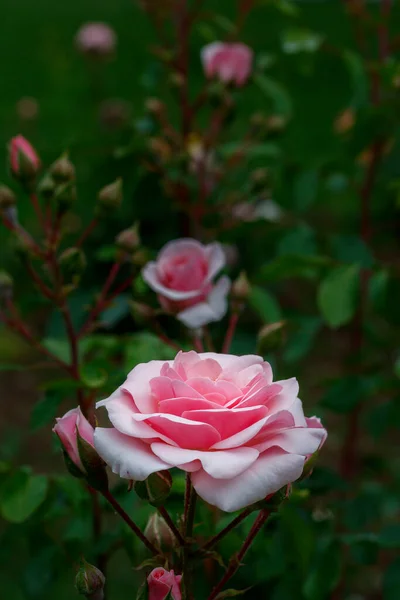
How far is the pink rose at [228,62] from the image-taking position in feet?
4.62

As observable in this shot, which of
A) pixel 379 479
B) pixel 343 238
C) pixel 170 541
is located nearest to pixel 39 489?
pixel 170 541

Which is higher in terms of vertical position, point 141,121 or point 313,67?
point 313,67

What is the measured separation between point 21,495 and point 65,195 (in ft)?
1.19

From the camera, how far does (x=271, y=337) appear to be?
93cm

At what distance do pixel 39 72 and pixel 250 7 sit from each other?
344 centimetres

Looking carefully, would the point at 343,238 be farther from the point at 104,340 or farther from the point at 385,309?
the point at 104,340

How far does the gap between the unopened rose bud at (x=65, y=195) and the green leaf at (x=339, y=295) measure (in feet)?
1.30

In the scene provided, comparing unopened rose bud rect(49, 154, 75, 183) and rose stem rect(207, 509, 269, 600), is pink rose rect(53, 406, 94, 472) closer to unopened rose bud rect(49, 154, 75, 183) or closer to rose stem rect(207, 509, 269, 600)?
rose stem rect(207, 509, 269, 600)

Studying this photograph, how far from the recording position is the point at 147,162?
144 centimetres

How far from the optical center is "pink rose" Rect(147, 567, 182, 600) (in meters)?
0.63

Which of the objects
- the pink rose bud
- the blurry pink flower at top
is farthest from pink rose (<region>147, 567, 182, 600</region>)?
the blurry pink flower at top

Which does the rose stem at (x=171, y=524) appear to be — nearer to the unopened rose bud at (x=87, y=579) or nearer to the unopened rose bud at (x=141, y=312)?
the unopened rose bud at (x=87, y=579)

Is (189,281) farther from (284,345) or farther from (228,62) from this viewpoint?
(284,345)

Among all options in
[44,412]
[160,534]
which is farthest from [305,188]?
[160,534]
